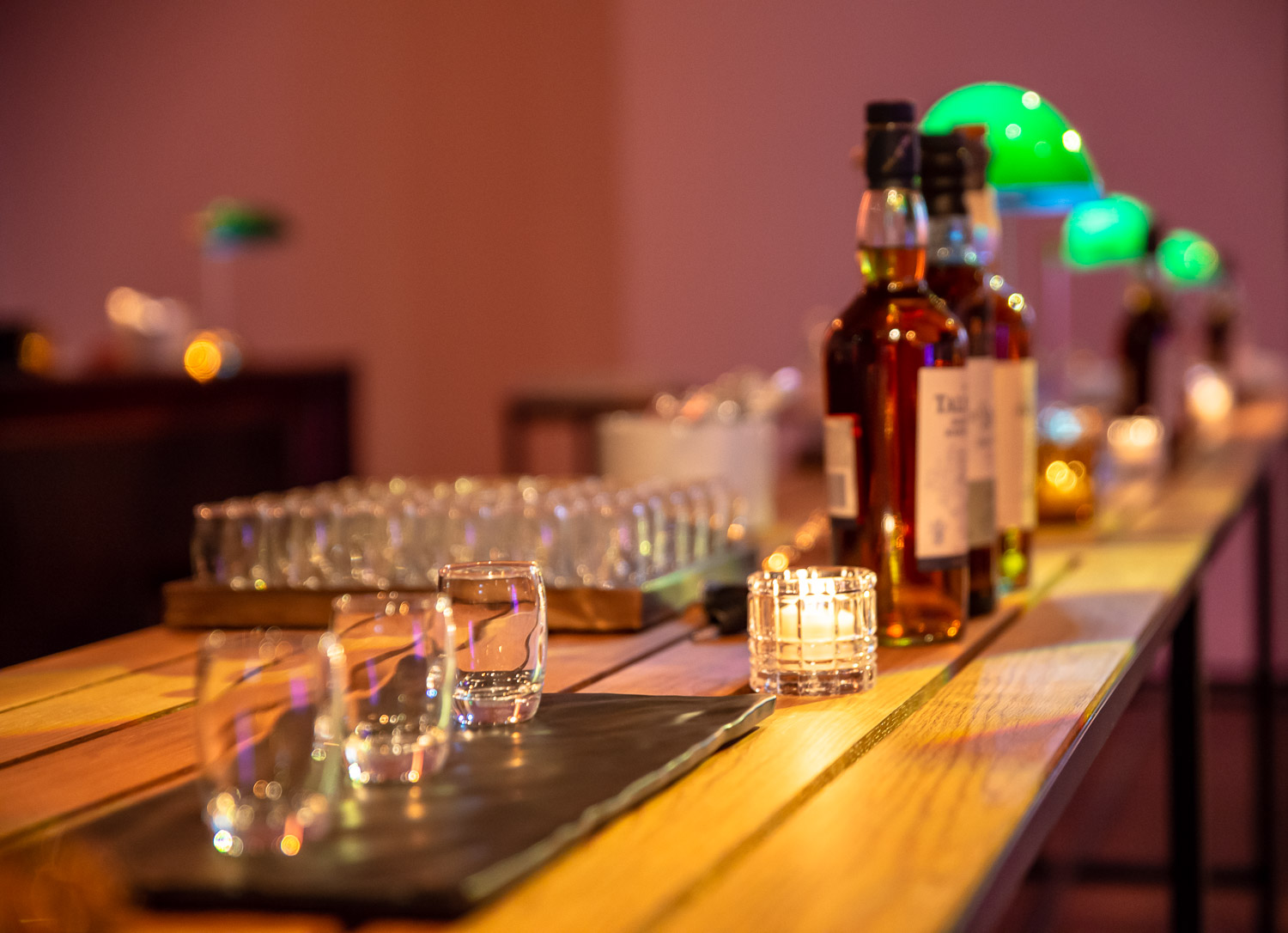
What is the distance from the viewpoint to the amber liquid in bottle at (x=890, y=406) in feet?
3.38

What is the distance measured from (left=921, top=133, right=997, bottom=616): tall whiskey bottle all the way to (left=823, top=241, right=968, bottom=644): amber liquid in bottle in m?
0.07

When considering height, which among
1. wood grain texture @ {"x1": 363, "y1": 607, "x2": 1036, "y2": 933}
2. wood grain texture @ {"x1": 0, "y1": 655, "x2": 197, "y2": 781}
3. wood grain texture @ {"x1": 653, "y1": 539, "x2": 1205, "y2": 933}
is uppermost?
wood grain texture @ {"x1": 0, "y1": 655, "x2": 197, "y2": 781}

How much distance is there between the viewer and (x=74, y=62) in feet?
24.6

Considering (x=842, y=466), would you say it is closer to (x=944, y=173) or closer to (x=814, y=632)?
(x=814, y=632)

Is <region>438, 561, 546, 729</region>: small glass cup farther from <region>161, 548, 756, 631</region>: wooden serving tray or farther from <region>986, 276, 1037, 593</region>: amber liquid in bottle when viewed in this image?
<region>986, 276, 1037, 593</region>: amber liquid in bottle

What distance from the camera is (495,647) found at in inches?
32.6

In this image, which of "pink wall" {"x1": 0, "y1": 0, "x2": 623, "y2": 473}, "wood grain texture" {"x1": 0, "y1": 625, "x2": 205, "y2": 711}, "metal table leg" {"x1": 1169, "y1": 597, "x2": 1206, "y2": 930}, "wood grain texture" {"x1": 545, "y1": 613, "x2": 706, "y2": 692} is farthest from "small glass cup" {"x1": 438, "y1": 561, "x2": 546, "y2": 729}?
"pink wall" {"x1": 0, "y1": 0, "x2": 623, "y2": 473}

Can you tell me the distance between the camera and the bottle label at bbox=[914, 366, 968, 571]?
40.4 inches

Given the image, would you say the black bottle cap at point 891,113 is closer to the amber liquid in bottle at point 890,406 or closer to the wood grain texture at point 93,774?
the amber liquid in bottle at point 890,406

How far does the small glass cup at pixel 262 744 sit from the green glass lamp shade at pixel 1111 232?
2.35 meters

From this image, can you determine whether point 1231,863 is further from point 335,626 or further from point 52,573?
point 52,573

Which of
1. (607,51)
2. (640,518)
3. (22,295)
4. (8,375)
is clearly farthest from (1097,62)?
(22,295)

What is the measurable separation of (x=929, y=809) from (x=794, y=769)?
0.29ft

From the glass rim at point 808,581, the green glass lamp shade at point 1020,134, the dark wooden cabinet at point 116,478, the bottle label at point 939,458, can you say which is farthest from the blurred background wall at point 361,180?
the glass rim at point 808,581
